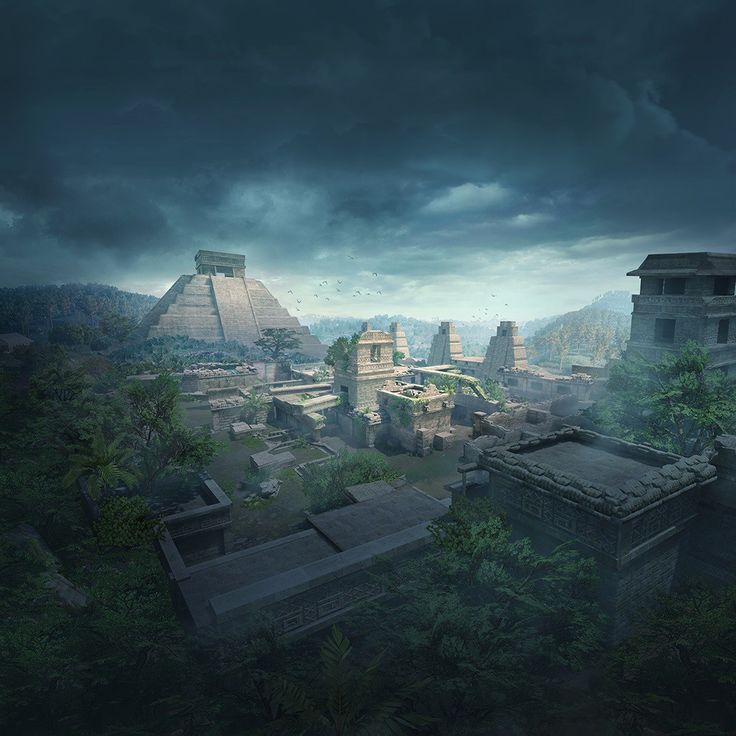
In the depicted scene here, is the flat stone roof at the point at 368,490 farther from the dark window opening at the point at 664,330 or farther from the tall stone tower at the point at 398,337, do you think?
the tall stone tower at the point at 398,337

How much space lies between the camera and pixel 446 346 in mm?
53500

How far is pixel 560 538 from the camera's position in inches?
329

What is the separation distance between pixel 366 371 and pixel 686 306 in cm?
1818

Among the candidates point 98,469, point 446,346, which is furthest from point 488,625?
point 446,346

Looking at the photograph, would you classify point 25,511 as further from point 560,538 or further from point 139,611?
point 560,538

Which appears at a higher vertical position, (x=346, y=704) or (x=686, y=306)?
(x=686, y=306)

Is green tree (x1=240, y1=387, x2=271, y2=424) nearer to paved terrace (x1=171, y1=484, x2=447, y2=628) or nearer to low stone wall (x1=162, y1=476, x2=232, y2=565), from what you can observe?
low stone wall (x1=162, y1=476, x2=232, y2=565)

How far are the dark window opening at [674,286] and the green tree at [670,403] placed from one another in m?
5.61

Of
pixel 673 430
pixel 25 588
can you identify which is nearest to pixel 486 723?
pixel 25 588

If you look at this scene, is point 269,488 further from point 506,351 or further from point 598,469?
point 506,351

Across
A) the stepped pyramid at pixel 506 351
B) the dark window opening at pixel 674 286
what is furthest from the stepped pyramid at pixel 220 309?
the dark window opening at pixel 674 286

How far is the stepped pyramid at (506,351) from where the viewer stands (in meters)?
45.4

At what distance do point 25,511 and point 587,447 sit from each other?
17.2m

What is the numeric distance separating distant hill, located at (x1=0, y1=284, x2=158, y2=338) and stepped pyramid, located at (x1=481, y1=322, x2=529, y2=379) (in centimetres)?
5939
